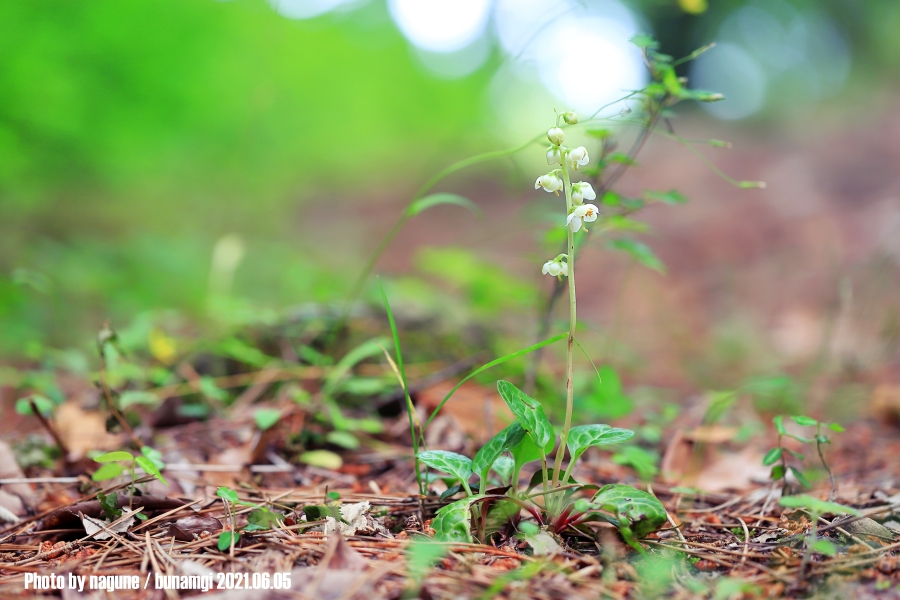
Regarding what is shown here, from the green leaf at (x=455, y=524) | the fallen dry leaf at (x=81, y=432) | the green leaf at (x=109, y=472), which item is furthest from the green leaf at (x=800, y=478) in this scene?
the fallen dry leaf at (x=81, y=432)

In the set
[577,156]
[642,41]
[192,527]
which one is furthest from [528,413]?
[642,41]

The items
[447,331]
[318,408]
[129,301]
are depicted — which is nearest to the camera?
[318,408]

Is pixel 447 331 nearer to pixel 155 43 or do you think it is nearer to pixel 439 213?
pixel 155 43

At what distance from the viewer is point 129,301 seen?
411cm

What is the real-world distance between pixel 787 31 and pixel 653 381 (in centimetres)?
821

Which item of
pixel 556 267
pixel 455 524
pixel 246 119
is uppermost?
pixel 246 119

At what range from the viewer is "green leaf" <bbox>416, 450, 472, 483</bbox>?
3.98 feet

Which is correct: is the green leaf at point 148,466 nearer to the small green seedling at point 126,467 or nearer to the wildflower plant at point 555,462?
the small green seedling at point 126,467

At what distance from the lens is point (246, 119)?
258 inches

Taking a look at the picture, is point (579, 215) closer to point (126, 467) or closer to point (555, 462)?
point (555, 462)

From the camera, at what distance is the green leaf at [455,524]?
115cm

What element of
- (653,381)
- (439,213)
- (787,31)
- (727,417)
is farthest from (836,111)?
(727,417)

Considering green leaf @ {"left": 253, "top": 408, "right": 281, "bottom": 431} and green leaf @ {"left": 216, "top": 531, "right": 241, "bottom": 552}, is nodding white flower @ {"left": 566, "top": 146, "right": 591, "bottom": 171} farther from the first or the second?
green leaf @ {"left": 253, "top": 408, "right": 281, "bottom": 431}

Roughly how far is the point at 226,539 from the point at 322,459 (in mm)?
629
